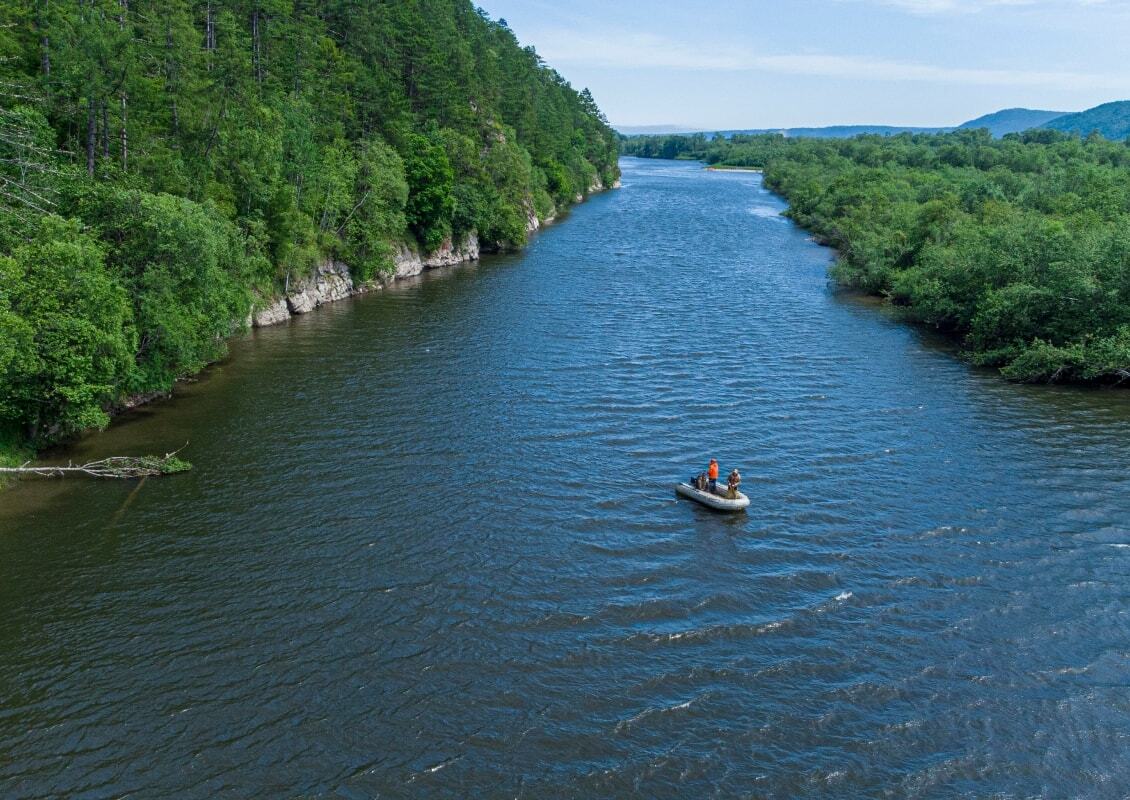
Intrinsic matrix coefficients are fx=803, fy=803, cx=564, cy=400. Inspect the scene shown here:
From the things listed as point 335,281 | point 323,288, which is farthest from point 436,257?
point 323,288

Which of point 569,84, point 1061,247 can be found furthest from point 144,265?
point 569,84

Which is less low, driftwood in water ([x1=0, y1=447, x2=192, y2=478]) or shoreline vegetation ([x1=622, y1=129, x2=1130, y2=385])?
shoreline vegetation ([x1=622, y1=129, x2=1130, y2=385])

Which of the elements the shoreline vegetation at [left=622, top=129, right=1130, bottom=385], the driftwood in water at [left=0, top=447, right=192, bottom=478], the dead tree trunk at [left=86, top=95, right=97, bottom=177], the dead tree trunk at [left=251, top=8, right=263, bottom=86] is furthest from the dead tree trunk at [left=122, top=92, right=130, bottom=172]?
the shoreline vegetation at [left=622, top=129, right=1130, bottom=385]

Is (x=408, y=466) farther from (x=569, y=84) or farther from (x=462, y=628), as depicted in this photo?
(x=569, y=84)

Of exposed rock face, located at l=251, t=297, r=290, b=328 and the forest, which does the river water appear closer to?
the forest

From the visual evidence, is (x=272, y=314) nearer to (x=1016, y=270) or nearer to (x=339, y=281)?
(x=339, y=281)

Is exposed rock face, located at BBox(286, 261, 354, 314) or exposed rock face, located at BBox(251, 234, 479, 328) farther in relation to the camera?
exposed rock face, located at BBox(286, 261, 354, 314)
